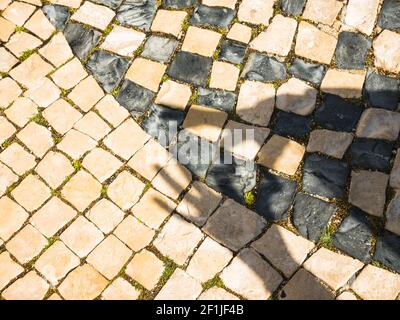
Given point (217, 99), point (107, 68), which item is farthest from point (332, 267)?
point (107, 68)

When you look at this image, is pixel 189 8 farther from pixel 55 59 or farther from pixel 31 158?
pixel 31 158

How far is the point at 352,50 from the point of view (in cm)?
391

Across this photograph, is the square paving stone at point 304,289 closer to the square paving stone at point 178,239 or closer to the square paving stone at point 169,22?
the square paving stone at point 178,239

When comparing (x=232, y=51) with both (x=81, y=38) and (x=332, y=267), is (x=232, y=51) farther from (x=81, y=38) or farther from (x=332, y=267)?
(x=332, y=267)

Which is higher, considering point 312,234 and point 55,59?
point 55,59

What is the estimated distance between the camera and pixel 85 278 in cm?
328

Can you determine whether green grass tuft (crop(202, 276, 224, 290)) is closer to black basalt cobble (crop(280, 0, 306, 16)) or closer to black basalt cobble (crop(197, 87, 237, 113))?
black basalt cobble (crop(197, 87, 237, 113))

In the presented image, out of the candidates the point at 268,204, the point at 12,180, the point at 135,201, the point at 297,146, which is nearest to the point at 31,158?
the point at 12,180

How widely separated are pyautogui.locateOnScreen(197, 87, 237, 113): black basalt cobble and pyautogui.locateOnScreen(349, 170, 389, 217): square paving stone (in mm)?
1313

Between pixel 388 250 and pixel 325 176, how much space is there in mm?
778

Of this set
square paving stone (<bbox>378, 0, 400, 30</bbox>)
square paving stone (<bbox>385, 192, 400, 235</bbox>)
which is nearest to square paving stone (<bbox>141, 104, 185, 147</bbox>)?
square paving stone (<bbox>385, 192, 400, 235</bbox>)

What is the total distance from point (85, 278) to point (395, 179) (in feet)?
9.13

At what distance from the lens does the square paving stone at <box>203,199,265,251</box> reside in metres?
3.33
